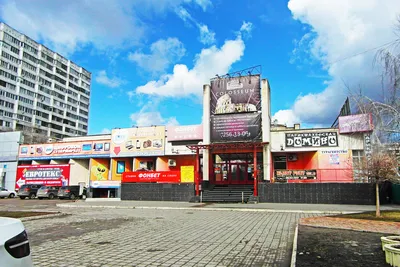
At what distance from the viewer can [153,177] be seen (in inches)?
1064

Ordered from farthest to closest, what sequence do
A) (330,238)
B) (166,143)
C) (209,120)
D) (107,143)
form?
1. (107,143)
2. (166,143)
3. (209,120)
4. (330,238)

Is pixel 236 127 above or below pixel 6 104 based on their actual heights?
below

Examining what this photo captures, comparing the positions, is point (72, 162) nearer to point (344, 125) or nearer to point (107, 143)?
point (107, 143)

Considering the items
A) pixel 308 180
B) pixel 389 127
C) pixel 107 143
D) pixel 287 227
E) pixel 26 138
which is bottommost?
pixel 287 227

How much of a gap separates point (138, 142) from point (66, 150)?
11.8m

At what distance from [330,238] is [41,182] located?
39331mm

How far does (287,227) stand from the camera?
10.6 m

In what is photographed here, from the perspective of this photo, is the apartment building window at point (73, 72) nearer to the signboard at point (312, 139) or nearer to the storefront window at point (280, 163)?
the storefront window at point (280, 163)

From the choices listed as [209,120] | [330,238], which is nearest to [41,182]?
A: [209,120]

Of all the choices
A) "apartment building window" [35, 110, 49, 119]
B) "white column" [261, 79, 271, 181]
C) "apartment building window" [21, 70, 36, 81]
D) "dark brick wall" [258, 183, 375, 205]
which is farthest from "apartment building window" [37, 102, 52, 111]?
"dark brick wall" [258, 183, 375, 205]

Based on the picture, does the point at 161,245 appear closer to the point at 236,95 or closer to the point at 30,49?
the point at 236,95

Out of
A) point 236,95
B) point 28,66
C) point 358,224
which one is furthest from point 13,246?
point 28,66

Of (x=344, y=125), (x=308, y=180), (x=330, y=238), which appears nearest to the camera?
(x=330, y=238)

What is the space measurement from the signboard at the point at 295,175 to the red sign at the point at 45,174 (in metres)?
27.4
